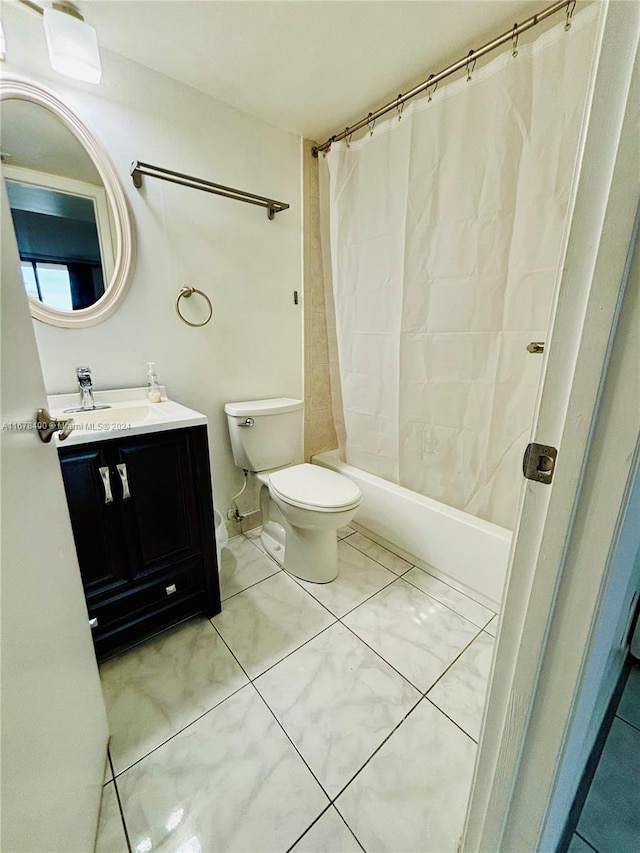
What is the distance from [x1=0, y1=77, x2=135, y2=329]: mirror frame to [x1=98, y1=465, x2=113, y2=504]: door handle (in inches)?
25.3

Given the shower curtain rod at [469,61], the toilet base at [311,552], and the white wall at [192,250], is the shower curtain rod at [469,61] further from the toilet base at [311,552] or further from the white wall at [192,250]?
the toilet base at [311,552]

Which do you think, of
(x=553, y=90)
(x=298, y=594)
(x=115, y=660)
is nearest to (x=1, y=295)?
(x=115, y=660)

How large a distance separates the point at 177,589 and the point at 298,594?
523 mm

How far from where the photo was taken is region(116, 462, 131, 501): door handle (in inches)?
41.9

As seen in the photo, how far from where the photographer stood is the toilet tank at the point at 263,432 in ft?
5.51

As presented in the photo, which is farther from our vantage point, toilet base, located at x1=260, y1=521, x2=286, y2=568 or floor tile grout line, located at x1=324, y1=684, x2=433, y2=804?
toilet base, located at x1=260, y1=521, x2=286, y2=568

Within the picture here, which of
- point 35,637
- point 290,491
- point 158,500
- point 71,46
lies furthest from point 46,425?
point 71,46

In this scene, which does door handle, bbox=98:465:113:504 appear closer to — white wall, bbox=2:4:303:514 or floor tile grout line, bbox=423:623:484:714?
white wall, bbox=2:4:303:514

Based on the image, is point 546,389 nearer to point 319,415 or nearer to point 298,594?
point 298,594

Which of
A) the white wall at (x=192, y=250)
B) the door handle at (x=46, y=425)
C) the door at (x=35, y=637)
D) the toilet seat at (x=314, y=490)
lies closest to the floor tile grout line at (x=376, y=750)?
the door at (x=35, y=637)

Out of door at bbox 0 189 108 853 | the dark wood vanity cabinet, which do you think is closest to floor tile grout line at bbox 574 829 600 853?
door at bbox 0 189 108 853

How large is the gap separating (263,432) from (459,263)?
1.14m

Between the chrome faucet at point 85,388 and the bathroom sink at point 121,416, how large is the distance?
35mm

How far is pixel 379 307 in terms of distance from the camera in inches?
66.9
